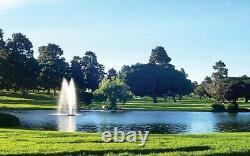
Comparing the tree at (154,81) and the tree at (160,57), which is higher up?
the tree at (160,57)

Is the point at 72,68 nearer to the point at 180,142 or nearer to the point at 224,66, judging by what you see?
the point at 224,66

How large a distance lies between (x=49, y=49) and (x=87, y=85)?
75.3ft

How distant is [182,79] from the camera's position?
139 meters

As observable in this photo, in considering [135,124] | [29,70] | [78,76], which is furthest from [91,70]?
[135,124]

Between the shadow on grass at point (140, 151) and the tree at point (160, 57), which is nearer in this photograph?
the shadow on grass at point (140, 151)

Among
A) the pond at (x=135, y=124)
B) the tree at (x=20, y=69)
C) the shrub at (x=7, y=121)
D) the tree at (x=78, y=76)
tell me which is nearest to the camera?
the shrub at (x=7, y=121)

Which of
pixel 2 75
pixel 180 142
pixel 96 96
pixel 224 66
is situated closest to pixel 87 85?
pixel 2 75

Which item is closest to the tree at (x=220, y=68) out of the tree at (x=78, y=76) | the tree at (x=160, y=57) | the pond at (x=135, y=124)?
the tree at (x=160, y=57)

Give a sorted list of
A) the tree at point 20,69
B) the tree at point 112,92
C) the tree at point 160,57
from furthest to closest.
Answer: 1. the tree at point 160,57
2. the tree at point 20,69
3. the tree at point 112,92

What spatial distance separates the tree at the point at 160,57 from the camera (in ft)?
519

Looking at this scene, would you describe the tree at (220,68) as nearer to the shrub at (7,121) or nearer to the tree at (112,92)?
the tree at (112,92)

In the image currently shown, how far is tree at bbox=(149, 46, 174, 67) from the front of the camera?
15812 centimetres

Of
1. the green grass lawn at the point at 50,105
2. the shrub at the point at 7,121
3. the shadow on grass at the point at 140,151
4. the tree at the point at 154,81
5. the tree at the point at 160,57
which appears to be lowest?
the shadow on grass at the point at 140,151

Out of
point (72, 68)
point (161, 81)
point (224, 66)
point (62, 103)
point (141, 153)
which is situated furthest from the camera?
point (224, 66)
